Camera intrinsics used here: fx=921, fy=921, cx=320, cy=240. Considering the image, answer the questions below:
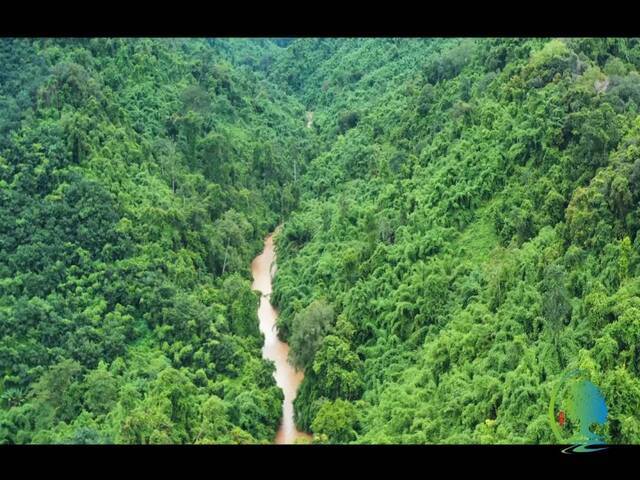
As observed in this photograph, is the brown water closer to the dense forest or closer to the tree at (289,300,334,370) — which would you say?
the dense forest

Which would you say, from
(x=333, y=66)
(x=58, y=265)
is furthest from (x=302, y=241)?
(x=333, y=66)

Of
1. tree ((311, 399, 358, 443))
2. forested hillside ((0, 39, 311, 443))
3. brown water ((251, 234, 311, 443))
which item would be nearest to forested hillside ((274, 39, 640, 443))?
tree ((311, 399, 358, 443))

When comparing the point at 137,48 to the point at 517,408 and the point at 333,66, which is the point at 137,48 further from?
the point at 517,408

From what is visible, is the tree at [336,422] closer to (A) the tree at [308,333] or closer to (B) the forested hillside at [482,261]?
(B) the forested hillside at [482,261]

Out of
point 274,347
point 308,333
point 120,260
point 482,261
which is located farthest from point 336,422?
point 120,260

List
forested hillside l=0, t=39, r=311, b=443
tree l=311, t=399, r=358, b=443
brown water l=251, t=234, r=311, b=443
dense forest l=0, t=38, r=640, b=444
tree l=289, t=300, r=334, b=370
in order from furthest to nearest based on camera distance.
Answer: tree l=289, t=300, r=334, b=370, brown water l=251, t=234, r=311, b=443, tree l=311, t=399, r=358, b=443, forested hillside l=0, t=39, r=311, b=443, dense forest l=0, t=38, r=640, b=444

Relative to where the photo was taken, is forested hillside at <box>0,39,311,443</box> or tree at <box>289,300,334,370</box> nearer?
forested hillside at <box>0,39,311,443</box>

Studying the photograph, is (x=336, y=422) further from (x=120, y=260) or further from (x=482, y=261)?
(x=120, y=260)

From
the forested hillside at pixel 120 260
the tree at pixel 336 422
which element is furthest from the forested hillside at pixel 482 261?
the forested hillside at pixel 120 260
